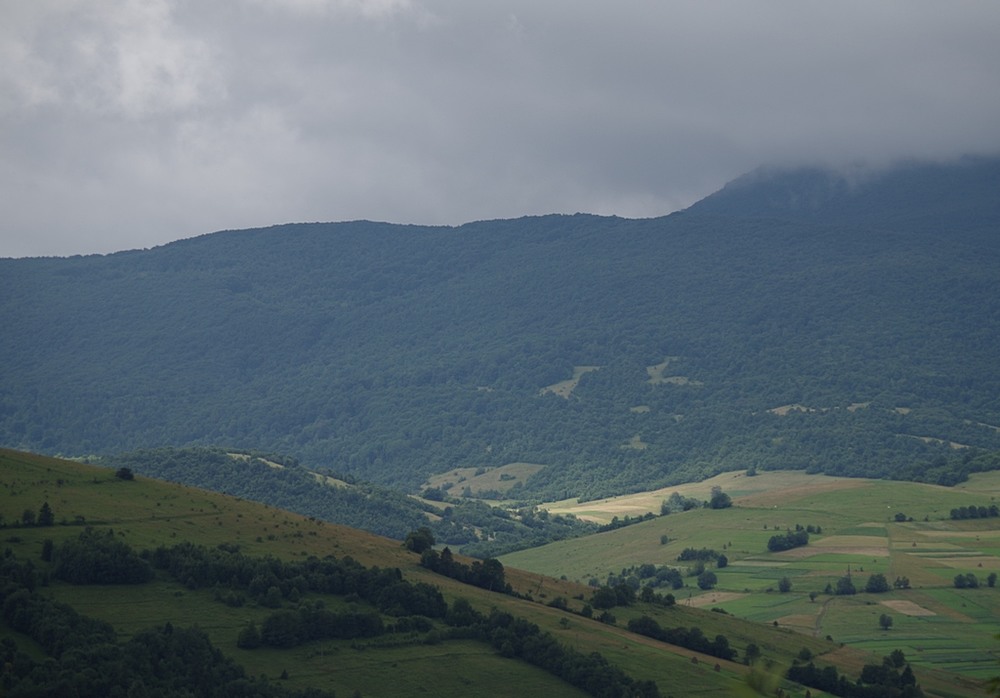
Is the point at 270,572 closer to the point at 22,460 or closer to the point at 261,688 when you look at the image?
the point at 261,688

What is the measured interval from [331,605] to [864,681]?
45191 millimetres

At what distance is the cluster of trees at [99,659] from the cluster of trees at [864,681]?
43808mm

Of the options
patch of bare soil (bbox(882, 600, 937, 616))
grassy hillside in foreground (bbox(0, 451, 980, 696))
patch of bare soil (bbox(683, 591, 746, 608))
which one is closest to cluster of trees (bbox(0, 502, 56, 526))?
grassy hillside in foreground (bbox(0, 451, 980, 696))

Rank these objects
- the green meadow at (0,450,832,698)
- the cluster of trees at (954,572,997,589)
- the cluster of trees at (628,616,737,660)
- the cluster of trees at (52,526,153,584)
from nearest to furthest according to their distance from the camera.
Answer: the green meadow at (0,450,832,698)
the cluster of trees at (52,526,153,584)
the cluster of trees at (628,616,737,660)
the cluster of trees at (954,572,997,589)

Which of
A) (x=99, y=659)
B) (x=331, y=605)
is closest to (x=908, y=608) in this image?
(x=331, y=605)

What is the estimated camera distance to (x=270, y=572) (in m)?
120

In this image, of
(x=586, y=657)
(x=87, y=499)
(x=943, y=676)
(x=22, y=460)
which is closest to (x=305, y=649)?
(x=586, y=657)

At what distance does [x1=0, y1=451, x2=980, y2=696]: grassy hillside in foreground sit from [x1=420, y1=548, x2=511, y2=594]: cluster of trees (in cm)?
169

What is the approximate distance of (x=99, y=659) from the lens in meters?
94.0

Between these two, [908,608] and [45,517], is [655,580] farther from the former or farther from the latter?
[45,517]

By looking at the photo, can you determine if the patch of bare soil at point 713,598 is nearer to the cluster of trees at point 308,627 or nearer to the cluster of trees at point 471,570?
the cluster of trees at point 471,570

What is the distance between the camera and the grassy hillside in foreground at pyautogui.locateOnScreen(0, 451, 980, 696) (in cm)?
10825

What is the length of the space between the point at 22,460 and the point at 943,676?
3404 inches

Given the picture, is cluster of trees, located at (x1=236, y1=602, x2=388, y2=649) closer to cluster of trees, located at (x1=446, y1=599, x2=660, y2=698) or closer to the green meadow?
the green meadow
